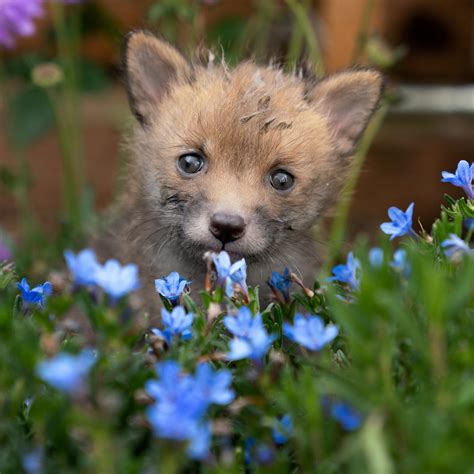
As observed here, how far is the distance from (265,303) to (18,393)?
1.49 m

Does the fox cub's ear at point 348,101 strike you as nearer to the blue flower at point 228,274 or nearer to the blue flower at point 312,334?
the blue flower at point 228,274

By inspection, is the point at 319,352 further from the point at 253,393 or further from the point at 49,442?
the point at 49,442

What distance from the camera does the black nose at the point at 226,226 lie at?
260 centimetres

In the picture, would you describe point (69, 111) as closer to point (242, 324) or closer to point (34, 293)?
point (34, 293)

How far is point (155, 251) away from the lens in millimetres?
3066

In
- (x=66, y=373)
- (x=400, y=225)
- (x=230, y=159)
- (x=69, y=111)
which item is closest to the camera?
(x=66, y=373)

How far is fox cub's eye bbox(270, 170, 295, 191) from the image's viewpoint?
2.92m

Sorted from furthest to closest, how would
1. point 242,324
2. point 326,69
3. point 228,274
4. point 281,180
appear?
1. point 326,69
2. point 281,180
3. point 228,274
4. point 242,324

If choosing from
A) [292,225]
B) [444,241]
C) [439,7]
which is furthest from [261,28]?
[444,241]

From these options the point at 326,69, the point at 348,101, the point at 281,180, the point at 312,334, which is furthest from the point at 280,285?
the point at 326,69

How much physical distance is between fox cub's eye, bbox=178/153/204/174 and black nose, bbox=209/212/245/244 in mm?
322

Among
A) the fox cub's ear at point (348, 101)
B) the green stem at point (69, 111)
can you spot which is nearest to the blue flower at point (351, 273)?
the fox cub's ear at point (348, 101)

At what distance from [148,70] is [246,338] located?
1.88 metres

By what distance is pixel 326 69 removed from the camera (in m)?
5.09
